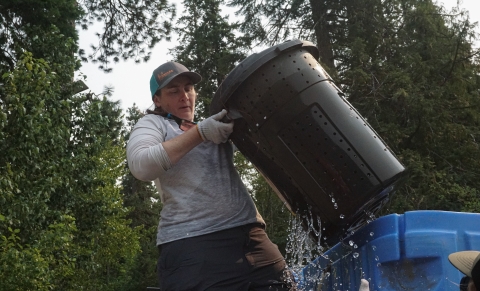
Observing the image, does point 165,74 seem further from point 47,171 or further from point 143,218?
point 143,218

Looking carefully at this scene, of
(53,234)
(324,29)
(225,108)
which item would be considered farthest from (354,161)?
(324,29)

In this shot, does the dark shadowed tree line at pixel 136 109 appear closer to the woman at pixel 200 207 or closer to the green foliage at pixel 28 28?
the green foliage at pixel 28 28

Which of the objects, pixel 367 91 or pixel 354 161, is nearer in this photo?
pixel 354 161

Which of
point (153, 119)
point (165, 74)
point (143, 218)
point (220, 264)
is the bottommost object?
point (220, 264)

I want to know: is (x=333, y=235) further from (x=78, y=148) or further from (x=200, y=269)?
(x=78, y=148)

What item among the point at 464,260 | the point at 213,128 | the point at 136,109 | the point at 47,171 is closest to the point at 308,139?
the point at 213,128

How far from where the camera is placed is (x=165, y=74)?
95.0 inches

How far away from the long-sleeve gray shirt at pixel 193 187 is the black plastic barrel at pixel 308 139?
18 centimetres

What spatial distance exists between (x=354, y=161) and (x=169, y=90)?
2.81 feet

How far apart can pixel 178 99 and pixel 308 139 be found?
68 centimetres

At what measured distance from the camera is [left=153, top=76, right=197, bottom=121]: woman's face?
8.02 feet

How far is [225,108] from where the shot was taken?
2230 mm

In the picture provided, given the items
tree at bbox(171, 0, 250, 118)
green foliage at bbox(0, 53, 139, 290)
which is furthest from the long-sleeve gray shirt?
tree at bbox(171, 0, 250, 118)

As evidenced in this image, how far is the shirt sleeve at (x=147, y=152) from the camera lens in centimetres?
214
